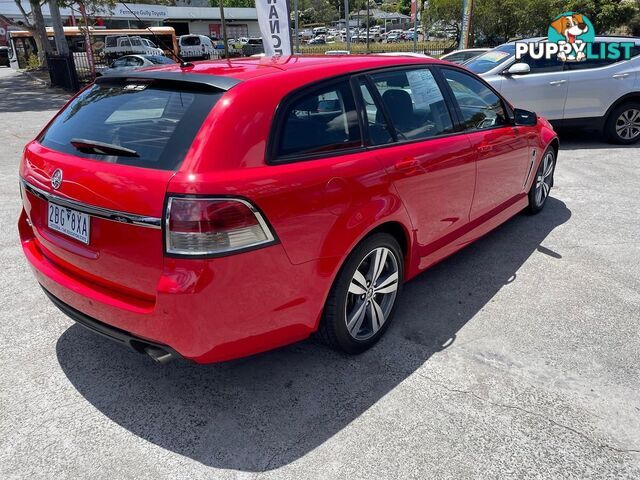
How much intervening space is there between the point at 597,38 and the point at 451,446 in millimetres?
8461

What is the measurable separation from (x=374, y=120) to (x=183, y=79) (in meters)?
1.09

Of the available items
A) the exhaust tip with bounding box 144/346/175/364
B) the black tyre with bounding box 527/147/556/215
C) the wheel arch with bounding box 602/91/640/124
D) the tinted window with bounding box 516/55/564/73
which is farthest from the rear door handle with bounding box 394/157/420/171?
the wheel arch with bounding box 602/91/640/124

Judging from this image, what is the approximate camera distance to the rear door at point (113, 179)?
7.32 ft

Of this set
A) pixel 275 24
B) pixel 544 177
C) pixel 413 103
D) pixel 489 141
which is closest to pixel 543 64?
pixel 544 177

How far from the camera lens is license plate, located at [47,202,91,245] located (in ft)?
8.00

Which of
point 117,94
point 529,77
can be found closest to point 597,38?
point 529,77

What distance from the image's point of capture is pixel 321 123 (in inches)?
104

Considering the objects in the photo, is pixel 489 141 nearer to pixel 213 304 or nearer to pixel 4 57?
pixel 213 304

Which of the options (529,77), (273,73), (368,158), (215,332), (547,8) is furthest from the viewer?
(547,8)

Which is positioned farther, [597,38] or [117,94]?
[597,38]

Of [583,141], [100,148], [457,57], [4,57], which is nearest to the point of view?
[100,148]

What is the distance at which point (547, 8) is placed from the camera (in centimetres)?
3005

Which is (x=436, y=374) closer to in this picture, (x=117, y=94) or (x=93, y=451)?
(x=93, y=451)

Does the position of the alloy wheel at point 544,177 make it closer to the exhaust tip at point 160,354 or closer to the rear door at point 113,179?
the rear door at point 113,179
